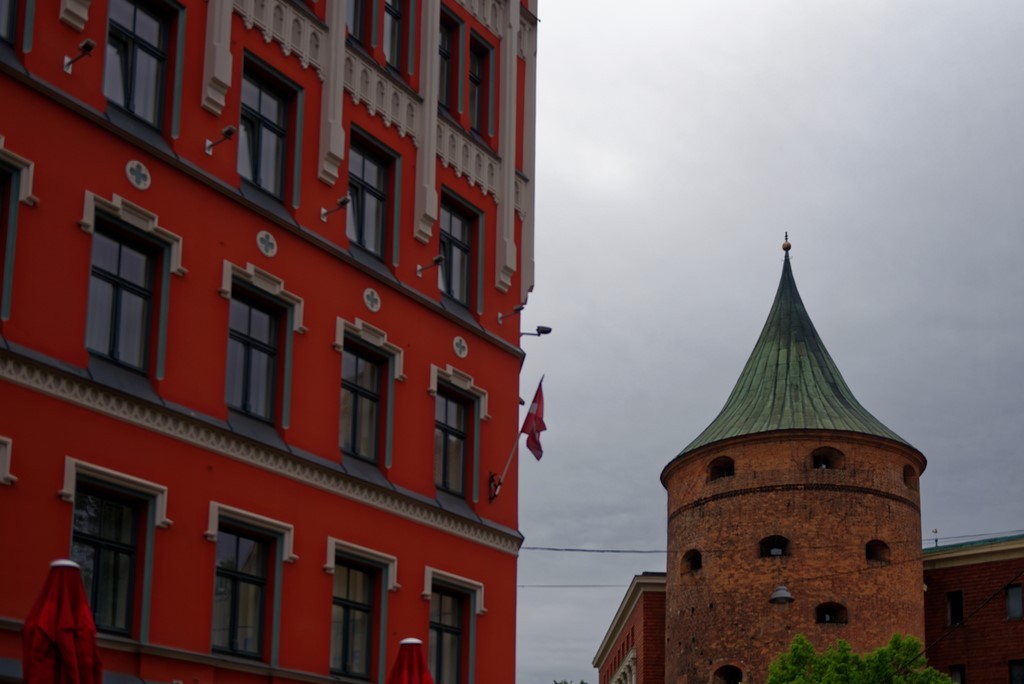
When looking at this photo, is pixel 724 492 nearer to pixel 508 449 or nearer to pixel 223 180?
pixel 508 449

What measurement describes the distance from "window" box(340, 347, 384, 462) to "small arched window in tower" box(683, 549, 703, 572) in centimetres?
3579

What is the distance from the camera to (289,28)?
60.2 feet

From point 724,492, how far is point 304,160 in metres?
36.8

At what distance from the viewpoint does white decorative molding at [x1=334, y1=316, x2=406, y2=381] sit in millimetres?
18406

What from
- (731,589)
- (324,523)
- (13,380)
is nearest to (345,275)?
(324,523)

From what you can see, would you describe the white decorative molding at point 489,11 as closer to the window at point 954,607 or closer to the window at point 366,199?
the window at point 366,199

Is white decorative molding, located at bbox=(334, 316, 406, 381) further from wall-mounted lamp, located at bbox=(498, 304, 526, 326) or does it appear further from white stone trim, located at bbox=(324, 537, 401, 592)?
wall-mounted lamp, located at bbox=(498, 304, 526, 326)

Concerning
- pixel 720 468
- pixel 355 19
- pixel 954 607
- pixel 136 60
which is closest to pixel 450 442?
pixel 355 19

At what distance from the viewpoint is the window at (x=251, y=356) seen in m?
16.9

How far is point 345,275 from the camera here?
18.7 metres

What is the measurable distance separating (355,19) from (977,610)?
142 ft

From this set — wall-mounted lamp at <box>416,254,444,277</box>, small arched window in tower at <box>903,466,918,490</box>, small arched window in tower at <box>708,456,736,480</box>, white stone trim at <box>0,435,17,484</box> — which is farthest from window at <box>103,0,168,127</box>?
small arched window in tower at <box>903,466,918,490</box>

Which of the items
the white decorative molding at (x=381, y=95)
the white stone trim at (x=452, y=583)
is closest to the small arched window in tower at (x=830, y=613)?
the white stone trim at (x=452, y=583)

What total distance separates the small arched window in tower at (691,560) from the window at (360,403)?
3579cm
